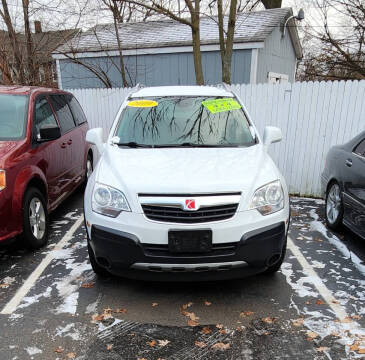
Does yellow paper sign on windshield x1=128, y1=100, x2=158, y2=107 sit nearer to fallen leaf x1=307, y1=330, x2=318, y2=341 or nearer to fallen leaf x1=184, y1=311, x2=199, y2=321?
fallen leaf x1=184, y1=311, x2=199, y2=321

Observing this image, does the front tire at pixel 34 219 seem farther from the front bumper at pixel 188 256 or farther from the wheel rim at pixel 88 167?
the wheel rim at pixel 88 167

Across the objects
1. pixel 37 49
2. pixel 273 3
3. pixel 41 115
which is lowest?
pixel 41 115

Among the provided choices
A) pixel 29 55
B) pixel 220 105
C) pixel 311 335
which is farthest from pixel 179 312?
pixel 29 55

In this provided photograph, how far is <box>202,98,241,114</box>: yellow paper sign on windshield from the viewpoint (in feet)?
13.6

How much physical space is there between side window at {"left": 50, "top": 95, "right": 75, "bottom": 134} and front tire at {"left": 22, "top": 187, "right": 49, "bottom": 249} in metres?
1.53

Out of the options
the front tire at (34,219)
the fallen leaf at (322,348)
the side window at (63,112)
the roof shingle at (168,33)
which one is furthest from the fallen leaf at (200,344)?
the roof shingle at (168,33)

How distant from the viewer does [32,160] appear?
13.3ft

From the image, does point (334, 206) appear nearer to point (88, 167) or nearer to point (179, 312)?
point (179, 312)

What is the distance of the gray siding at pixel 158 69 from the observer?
11.5 meters

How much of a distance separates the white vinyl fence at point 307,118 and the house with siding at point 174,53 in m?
5.07

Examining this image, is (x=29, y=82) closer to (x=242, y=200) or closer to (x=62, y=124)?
(x=62, y=124)

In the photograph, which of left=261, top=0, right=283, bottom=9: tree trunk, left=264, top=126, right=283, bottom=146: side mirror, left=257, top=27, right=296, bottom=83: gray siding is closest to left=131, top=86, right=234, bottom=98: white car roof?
left=264, top=126, right=283, bottom=146: side mirror

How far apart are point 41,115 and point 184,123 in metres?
2.08

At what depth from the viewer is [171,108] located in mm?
4176
